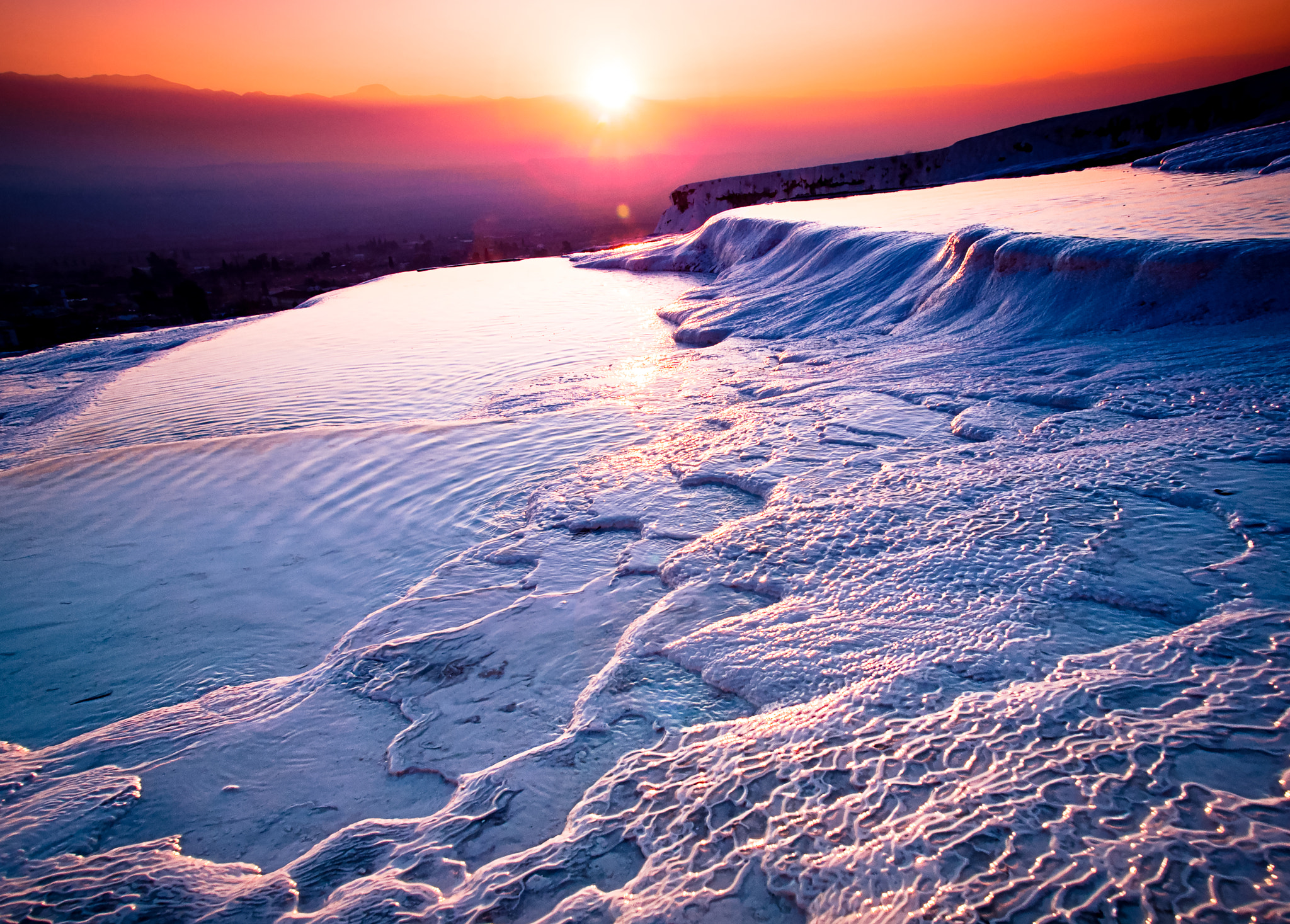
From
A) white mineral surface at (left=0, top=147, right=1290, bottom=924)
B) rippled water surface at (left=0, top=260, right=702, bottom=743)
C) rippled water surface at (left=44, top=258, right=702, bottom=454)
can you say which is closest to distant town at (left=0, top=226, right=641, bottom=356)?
rippled water surface at (left=44, top=258, right=702, bottom=454)

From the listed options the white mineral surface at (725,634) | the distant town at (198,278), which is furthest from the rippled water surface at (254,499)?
the distant town at (198,278)

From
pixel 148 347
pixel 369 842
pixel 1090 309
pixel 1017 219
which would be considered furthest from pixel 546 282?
pixel 369 842

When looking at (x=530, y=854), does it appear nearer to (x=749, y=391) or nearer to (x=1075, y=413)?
(x=1075, y=413)

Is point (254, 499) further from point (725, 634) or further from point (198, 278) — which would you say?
point (198, 278)

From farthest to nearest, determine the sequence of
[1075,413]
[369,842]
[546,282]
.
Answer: [546,282], [1075,413], [369,842]

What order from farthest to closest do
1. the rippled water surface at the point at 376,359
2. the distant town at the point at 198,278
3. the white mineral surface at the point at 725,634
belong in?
1. the distant town at the point at 198,278
2. the rippled water surface at the point at 376,359
3. the white mineral surface at the point at 725,634

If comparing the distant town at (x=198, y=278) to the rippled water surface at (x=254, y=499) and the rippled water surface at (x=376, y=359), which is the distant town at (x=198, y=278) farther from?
the rippled water surface at (x=254, y=499)

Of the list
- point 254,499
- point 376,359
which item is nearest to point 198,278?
point 376,359

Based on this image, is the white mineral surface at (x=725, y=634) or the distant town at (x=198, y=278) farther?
the distant town at (x=198, y=278)
